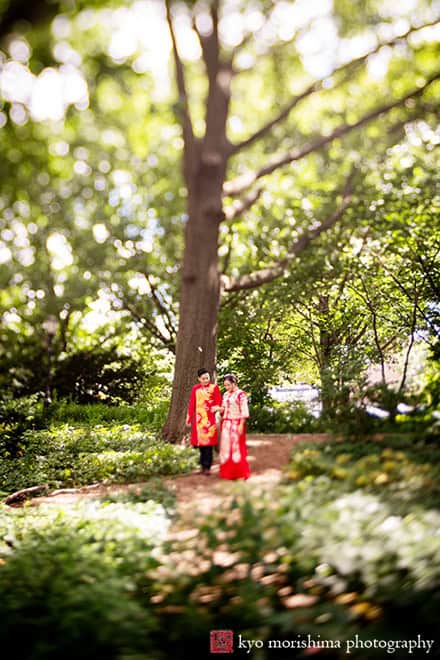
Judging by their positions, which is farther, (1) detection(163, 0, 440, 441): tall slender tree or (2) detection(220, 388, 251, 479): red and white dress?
(1) detection(163, 0, 440, 441): tall slender tree

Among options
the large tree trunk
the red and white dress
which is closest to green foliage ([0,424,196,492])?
the red and white dress

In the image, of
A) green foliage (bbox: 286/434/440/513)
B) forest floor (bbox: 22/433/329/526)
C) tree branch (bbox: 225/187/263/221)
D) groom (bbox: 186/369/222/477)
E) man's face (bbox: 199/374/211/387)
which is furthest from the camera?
tree branch (bbox: 225/187/263/221)

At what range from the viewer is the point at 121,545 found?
14.1 ft

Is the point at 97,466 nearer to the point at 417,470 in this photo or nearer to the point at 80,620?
the point at 80,620

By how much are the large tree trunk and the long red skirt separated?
1511mm

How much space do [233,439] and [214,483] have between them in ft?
2.34

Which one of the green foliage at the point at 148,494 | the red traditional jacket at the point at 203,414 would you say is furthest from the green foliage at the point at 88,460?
the green foliage at the point at 148,494

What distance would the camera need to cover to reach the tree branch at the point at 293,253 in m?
8.22

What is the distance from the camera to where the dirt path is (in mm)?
4664

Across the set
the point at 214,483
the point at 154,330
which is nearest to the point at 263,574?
the point at 214,483

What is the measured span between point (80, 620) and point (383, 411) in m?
3.65

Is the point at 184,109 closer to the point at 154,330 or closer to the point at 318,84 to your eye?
the point at 318,84

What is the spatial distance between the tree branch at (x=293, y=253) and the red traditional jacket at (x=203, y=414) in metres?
1.93

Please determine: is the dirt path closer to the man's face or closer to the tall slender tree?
the man's face
